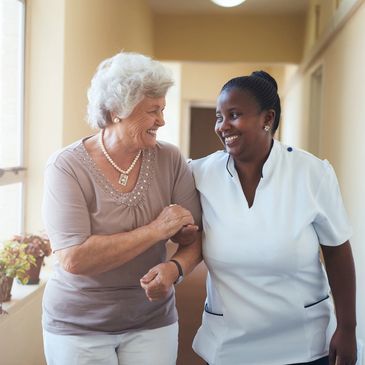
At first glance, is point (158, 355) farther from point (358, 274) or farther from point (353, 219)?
point (353, 219)

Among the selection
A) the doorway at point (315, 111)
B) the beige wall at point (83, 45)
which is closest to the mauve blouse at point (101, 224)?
the beige wall at point (83, 45)

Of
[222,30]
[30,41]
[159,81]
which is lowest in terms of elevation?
[159,81]

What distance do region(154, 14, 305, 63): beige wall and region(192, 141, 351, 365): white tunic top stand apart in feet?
15.3

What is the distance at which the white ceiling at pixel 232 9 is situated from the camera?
5.39 m

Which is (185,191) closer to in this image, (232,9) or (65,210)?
(65,210)

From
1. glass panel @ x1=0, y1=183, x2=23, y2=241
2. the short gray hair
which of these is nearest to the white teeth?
the short gray hair

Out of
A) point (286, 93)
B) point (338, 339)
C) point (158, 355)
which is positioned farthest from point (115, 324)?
point (286, 93)

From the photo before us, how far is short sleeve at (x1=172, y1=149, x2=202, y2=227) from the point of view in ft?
4.91

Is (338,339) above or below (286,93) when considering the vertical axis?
below

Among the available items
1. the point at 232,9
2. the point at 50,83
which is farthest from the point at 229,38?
the point at 50,83

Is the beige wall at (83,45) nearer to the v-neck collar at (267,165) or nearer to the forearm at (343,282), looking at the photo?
the v-neck collar at (267,165)

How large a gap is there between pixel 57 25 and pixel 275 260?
68.2 inches

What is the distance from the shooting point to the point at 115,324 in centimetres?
143

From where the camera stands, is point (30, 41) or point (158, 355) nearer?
point (158, 355)
